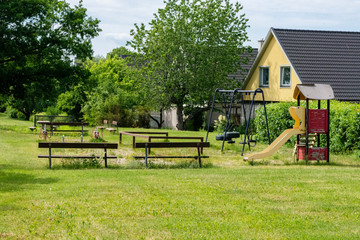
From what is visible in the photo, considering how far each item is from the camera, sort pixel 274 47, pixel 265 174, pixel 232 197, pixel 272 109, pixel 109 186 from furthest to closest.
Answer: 1. pixel 274 47
2. pixel 272 109
3. pixel 265 174
4. pixel 109 186
5. pixel 232 197

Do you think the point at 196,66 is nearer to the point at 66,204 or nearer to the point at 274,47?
the point at 274,47

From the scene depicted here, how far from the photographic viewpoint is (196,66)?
40.3m

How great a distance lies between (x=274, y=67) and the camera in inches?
1358

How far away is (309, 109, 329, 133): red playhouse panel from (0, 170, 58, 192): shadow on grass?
8.82m

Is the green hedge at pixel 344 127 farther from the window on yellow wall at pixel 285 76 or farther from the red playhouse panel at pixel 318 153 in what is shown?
the window on yellow wall at pixel 285 76

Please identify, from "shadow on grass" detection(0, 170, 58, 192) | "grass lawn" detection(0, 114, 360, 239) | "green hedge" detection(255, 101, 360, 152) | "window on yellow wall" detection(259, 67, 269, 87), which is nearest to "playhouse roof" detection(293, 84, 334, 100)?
"green hedge" detection(255, 101, 360, 152)

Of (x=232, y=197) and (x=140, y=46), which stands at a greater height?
(x=140, y=46)

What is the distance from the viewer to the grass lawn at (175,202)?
8.12 meters

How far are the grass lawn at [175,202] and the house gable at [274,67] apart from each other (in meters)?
17.7

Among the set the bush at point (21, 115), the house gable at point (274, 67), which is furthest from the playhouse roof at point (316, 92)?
the bush at point (21, 115)

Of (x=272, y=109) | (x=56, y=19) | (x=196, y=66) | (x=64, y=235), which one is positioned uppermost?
(x=56, y=19)

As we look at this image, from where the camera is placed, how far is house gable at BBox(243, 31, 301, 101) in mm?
33250

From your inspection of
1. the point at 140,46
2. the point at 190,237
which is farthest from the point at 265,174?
the point at 140,46

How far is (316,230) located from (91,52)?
100 feet
